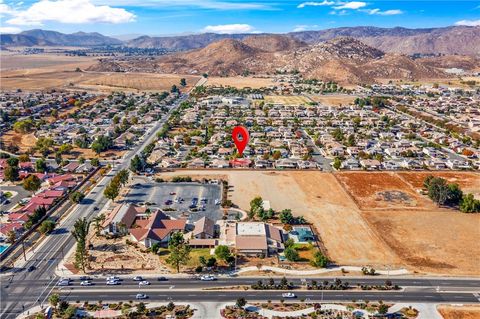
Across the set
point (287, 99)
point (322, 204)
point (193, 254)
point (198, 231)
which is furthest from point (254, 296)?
point (287, 99)

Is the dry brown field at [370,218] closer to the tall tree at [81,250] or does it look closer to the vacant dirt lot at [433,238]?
the vacant dirt lot at [433,238]

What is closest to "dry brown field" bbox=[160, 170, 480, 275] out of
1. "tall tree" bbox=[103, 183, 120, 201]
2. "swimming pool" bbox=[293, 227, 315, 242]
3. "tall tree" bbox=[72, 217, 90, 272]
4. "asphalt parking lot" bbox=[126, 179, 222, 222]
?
"swimming pool" bbox=[293, 227, 315, 242]

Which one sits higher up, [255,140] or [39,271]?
[255,140]

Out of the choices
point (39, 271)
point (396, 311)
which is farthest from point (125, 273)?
point (396, 311)

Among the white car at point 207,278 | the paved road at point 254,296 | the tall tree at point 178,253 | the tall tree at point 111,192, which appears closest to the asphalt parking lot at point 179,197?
the tall tree at point 111,192

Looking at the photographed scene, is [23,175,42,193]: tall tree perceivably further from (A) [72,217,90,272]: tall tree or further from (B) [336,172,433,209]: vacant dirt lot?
(B) [336,172,433,209]: vacant dirt lot

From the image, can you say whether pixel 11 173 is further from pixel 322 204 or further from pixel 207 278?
pixel 322 204

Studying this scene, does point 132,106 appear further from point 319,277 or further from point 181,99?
point 319,277
